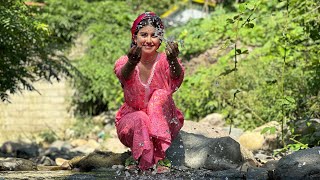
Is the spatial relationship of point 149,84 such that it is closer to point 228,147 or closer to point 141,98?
point 141,98

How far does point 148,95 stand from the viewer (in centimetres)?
504

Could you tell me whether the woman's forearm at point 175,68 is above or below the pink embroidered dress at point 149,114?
above

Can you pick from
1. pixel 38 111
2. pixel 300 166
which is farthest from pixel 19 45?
pixel 38 111

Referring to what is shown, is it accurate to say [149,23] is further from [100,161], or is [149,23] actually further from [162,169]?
[100,161]

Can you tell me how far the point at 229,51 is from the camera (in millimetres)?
11094

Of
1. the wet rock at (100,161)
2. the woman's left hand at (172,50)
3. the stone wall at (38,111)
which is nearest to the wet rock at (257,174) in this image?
the woman's left hand at (172,50)

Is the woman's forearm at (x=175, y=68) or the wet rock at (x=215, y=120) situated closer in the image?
the woman's forearm at (x=175, y=68)

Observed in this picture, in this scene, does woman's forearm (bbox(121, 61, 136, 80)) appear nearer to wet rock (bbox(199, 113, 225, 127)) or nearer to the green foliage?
the green foliage

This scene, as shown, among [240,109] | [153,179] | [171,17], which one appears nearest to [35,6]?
[240,109]

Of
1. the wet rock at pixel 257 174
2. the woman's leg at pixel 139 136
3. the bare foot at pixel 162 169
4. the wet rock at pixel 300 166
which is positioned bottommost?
the wet rock at pixel 257 174

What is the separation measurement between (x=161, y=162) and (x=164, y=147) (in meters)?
0.16

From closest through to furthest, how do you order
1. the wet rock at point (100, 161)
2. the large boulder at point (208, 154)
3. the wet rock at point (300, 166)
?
1. the wet rock at point (300, 166)
2. the large boulder at point (208, 154)
3. the wet rock at point (100, 161)

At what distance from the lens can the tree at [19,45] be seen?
23.7 ft

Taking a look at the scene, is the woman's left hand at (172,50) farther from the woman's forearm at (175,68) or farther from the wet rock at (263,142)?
the wet rock at (263,142)
